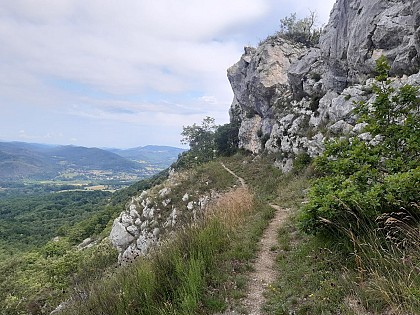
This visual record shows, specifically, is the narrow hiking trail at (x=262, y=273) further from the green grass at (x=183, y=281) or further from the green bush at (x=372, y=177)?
the green bush at (x=372, y=177)

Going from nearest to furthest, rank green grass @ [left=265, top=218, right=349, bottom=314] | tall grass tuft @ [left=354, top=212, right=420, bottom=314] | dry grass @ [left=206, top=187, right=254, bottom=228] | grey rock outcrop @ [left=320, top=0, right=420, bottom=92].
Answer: tall grass tuft @ [left=354, top=212, right=420, bottom=314], green grass @ [left=265, top=218, right=349, bottom=314], dry grass @ [left=206, top=187, right=254, bottom=228], grey rock outcrop @ [left=320, top=0, right=420, bottom=92]

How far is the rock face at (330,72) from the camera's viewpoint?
15.3 m

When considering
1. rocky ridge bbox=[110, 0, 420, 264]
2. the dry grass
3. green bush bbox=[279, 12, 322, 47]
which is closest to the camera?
the dry grass

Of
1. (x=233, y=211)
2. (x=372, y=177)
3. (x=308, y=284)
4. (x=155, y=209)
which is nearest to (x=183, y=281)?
(x=308, y=284)

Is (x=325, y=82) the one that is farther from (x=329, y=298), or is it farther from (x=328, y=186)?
(x=329, y=298)

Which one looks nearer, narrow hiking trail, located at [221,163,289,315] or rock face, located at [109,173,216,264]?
narrow hiking trail, located at [221,163,289,315]

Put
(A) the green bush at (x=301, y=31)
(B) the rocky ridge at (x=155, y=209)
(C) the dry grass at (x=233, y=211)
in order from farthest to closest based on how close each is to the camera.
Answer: (A) the green bush at (x=301, y=31) < (B) the rocky ridge at (x=155, y=209) < (C) the dry grass at (x=233, y=211)

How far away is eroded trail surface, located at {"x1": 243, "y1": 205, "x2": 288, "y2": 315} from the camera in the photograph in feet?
13.9

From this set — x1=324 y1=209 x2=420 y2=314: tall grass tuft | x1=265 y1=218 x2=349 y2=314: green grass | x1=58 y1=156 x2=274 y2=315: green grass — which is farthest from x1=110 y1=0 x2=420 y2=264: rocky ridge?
x1=324 y1=209 x2=420 y2=314: tall grass tuft

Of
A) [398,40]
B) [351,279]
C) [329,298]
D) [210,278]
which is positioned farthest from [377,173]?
[398,40]

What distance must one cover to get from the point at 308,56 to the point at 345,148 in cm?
2592

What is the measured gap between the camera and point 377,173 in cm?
476

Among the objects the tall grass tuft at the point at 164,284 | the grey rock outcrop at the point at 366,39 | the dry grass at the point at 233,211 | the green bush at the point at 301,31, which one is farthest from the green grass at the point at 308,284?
the green bush at the point at 301,31

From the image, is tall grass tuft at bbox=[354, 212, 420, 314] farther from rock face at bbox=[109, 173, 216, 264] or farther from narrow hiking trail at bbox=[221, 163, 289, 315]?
rock face at bbox=[109, 173, 216, 264]
